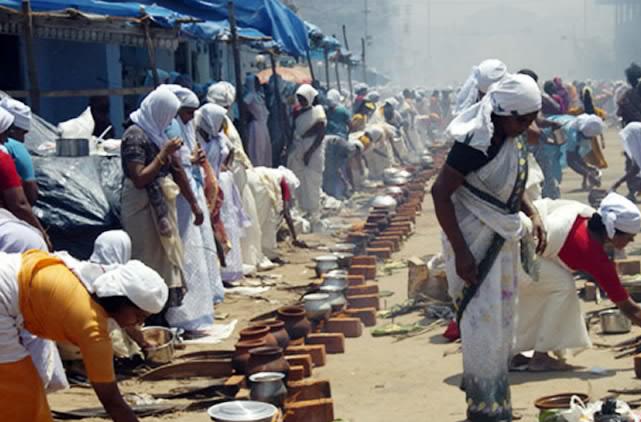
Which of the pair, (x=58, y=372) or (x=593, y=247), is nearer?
(x=58, y=372)

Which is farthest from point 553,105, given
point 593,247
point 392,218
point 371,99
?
point 593,247

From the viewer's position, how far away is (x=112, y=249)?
755 centimetres

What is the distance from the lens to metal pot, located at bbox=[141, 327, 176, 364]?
310 inches

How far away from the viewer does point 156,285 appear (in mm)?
4266

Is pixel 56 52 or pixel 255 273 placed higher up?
pixel 56 52

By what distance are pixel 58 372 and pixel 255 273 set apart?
6665mm

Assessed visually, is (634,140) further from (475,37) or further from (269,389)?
(475,37)

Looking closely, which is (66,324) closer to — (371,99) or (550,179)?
(550,179)

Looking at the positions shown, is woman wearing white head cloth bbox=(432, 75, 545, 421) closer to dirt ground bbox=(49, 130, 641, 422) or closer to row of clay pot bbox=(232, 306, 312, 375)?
dirt ground bbox=(49, 130, 641, 422)

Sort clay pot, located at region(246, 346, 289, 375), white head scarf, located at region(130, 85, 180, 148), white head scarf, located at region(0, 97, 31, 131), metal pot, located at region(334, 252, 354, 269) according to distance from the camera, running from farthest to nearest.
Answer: metal pot, located at region(334, 252, 354, 269)
white head scarf, located at region(130, 85, 180, 148)
white head scarf, located at region(0, 97, 31, 131)
clay pot, located at region(246, 346, 289, 375)

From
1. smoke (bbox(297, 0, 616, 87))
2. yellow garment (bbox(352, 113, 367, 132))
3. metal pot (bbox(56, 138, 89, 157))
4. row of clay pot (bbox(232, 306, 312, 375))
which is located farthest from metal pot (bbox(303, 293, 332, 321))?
smoke (bbox(297, 0, 616, 87))

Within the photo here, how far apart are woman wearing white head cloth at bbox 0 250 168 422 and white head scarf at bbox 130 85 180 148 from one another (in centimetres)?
409

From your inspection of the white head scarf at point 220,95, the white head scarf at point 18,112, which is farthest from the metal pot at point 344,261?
the white head scarf at point 18,112

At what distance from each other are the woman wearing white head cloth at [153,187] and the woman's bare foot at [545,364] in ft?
8.85
